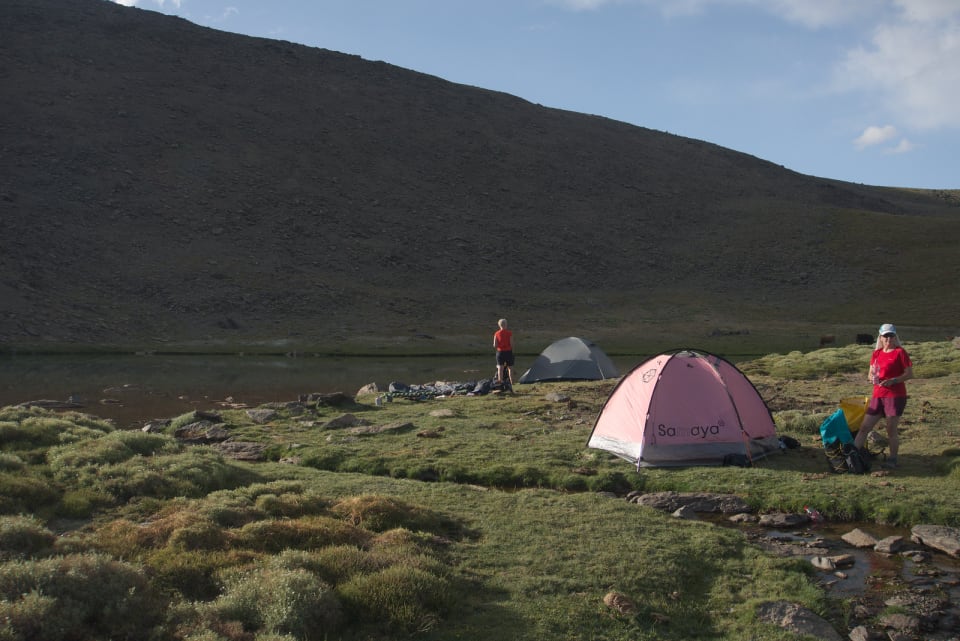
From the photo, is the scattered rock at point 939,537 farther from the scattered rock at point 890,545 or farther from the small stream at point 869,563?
the scattered rock at point 890,545

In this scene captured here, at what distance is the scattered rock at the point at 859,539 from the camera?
1067cm

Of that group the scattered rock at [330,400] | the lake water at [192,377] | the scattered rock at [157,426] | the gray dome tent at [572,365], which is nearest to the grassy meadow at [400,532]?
the scattered rock at [157,426]

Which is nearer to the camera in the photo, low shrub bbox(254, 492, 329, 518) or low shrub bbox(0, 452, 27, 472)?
low shrub bbox(254, 492, 329, 518)

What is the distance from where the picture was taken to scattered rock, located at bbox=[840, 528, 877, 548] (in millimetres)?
10672

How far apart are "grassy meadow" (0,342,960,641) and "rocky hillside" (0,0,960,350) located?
124 ft

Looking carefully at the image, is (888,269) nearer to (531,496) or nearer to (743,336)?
(743,336)

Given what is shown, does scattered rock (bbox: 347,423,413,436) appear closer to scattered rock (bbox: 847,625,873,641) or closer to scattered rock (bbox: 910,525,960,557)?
scattered rock (bbox: 910,525,960,557)

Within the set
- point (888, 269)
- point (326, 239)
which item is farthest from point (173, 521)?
point (888, 269)

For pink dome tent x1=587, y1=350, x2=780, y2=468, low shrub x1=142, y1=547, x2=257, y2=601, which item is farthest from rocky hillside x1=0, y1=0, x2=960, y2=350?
low shrub x1=142, y1=547, x2=257, y2=601

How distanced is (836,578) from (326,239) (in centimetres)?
7065

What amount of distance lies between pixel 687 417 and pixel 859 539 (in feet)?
14.5

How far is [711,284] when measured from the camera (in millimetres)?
81562

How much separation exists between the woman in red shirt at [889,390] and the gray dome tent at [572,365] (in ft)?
47.0

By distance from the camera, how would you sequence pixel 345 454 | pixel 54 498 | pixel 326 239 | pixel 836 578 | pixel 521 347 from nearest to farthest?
pixel 836 578 < pixel 54 498 < pixel 345 454 < pixel 521 347 < pixel 326 239
